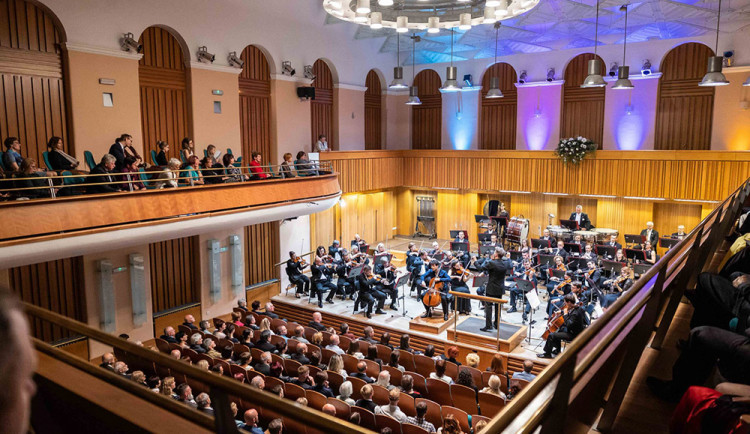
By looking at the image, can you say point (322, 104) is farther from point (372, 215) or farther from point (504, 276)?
point (504, 276)

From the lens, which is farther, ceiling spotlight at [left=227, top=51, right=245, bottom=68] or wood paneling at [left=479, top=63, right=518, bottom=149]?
wood paneling at [left=479, top=63, right=518, bottom=149]

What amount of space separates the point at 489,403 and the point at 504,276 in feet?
15.3

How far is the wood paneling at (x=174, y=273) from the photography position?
13.6 metres

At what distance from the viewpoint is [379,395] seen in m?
7.21

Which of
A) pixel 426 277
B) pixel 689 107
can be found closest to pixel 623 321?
pixel 426 277

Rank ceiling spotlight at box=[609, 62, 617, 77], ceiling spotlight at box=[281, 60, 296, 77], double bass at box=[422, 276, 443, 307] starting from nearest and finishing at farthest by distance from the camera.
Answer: double bass at box=[422, 276, 443, 307], ceiling spotlight at box=[281, 60, 296, 77], ceiling spotlight at box=[609, 62, 617, 77]

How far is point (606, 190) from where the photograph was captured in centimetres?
→ 1775

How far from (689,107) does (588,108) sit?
10.4 ft

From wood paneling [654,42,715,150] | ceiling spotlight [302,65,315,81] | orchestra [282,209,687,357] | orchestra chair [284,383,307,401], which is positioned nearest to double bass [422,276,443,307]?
orchestra [282,209,687,357]

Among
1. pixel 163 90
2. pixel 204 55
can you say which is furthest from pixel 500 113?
pixel 163 90

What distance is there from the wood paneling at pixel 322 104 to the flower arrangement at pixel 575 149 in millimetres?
8304

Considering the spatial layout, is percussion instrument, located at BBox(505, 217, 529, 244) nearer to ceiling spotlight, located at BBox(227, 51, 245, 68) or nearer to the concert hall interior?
the concert hall interior

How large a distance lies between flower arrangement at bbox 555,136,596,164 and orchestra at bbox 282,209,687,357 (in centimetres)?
283

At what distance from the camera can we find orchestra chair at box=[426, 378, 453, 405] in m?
7.50
